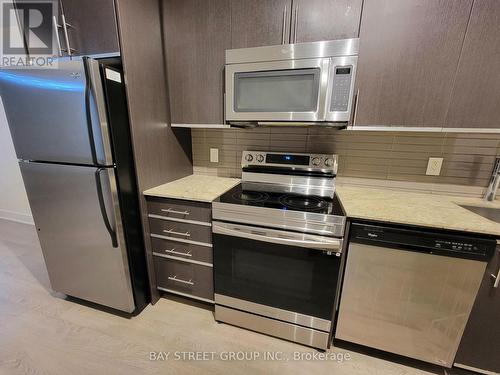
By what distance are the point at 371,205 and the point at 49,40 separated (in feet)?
7.21

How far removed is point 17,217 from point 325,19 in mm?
4337

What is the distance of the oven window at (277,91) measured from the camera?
1225 mm

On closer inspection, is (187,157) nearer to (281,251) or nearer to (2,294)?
(281,251)

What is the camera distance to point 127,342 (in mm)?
1392

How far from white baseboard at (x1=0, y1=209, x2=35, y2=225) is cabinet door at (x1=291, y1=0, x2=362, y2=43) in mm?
3947

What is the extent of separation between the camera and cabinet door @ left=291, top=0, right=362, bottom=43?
115cm

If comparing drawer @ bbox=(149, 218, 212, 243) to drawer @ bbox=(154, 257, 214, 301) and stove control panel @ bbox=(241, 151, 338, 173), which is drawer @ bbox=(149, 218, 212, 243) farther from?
stove control panel @ bbox=(241, 151, 338, 173)

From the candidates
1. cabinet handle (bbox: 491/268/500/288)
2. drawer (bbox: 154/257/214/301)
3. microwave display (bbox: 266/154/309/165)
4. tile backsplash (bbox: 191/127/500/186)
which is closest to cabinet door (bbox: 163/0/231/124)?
tile backsplash (bbox: 191/127/500/186)

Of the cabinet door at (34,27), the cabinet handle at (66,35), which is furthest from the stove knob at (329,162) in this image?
the cabinet door at (34,27)

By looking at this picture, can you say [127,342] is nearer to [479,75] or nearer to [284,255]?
[284,255]

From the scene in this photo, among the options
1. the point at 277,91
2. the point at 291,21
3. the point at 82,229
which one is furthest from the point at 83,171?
the point at 291,21

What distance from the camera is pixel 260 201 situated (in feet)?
4.40

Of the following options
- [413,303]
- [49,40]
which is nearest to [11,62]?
[49,40]

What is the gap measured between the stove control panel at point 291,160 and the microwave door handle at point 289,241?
23.6 inches
